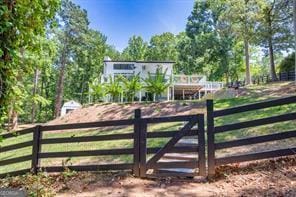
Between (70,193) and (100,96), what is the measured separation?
15387 mm

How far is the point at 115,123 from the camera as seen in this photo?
611 cm

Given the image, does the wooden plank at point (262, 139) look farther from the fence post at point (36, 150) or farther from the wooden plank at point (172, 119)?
the fence post at point (36, 150)

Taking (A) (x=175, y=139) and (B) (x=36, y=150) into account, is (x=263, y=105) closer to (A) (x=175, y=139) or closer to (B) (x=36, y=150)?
(A) (x=175, y=139)

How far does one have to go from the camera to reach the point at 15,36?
4.29 metres

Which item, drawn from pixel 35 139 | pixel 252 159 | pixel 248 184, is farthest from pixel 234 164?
pixel 35 139

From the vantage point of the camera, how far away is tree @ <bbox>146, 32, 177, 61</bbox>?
48.0 metres

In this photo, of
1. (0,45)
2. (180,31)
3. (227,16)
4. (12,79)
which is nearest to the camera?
(0,45)

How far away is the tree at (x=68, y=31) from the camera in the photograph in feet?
118

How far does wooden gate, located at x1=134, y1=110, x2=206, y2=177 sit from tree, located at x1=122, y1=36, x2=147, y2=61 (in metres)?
44.7

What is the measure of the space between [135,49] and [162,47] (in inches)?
196

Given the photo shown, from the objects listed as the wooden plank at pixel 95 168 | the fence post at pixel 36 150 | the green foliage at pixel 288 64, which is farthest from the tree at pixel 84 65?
the wooden plank at pixel 95 168

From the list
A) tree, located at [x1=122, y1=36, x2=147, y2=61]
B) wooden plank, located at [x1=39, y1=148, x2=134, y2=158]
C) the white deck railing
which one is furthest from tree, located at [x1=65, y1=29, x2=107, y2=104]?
wooden plank, located at [x1=39, y1=148, x2=134, y2=158]

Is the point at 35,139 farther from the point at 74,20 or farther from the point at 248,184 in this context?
the point at 74,20

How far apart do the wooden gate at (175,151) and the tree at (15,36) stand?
228 cm
